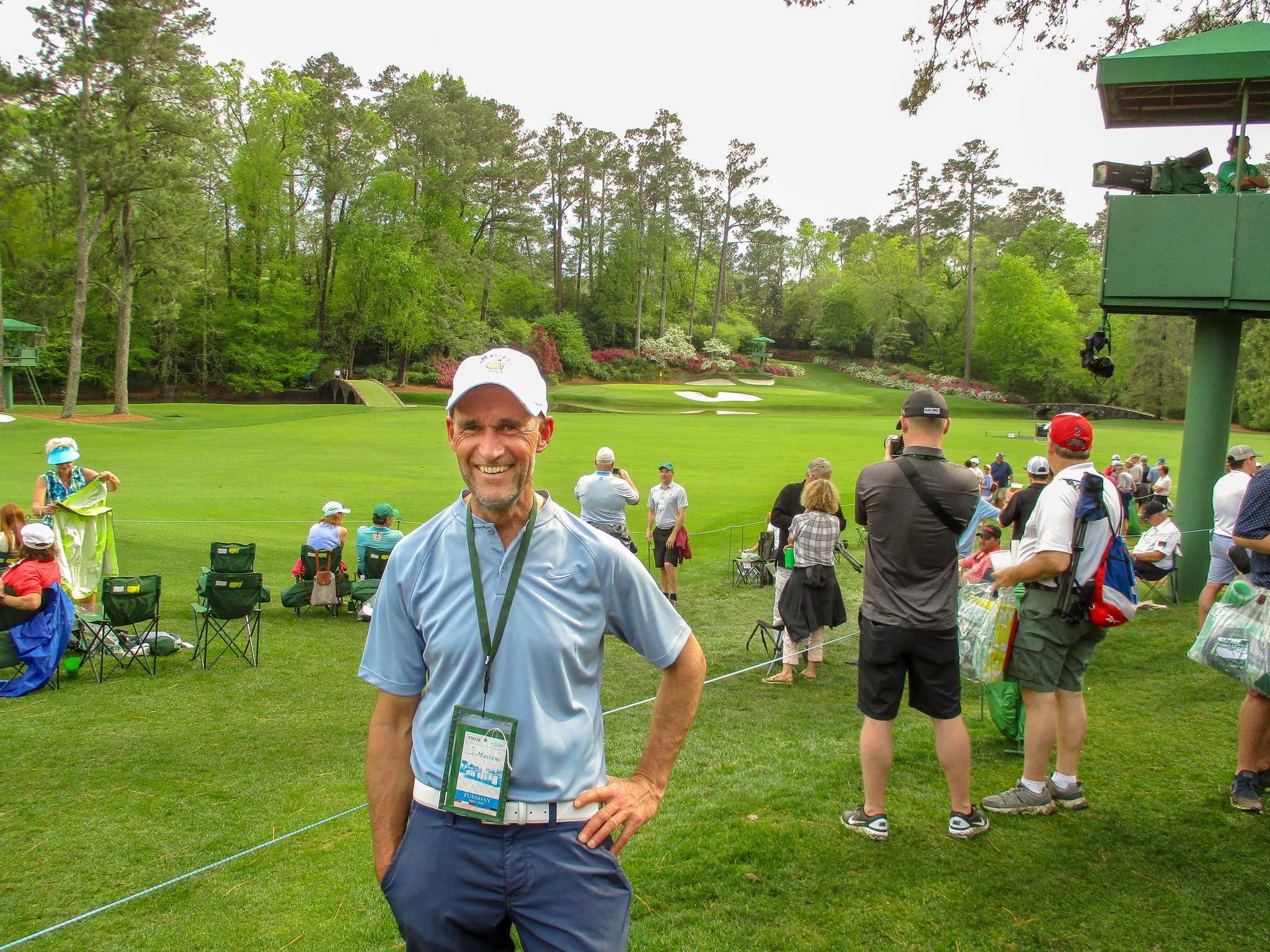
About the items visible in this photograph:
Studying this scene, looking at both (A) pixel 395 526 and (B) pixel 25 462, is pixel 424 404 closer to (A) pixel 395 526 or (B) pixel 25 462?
(B) pixel 25 462

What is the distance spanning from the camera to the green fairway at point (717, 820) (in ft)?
10.5

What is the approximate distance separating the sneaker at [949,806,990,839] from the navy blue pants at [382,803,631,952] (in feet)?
8.19

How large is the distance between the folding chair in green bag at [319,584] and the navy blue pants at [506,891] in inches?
317

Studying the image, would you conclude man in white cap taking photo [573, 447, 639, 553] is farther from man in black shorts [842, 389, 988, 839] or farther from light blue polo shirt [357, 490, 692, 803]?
light blue polo shirt [357, 490, 692, 803]

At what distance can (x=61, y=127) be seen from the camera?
30.5 meters

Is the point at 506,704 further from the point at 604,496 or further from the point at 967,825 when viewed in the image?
the point at 604,496

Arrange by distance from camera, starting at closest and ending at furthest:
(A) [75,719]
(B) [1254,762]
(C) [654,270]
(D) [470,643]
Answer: (D) [470,643], (B) [1254,762], (A) [75,719], (C) [654,270]

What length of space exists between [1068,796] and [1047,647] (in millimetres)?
741

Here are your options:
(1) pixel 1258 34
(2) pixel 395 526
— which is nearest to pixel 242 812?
(2) pixel 395 526

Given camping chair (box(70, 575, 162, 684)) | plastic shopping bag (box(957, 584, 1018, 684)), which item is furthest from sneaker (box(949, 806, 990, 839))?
camping chair (box(70, 575, 162, 684))

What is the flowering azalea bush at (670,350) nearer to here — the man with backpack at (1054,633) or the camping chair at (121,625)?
the camping chair at (121,625)

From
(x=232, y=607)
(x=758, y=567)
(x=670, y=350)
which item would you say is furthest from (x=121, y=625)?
(x=670, y=350)

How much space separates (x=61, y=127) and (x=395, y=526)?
26991 mm

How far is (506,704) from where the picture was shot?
74.1 inches
